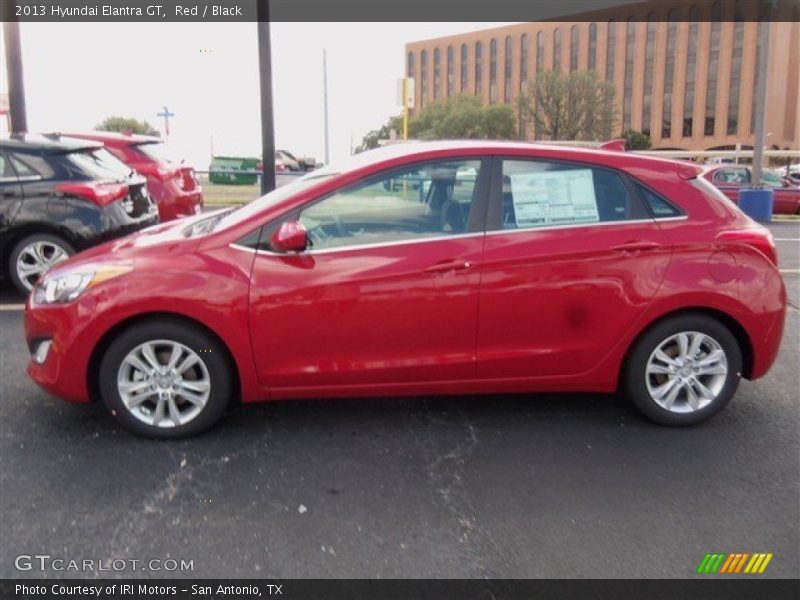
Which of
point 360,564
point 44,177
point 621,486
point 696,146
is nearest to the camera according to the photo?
point 360,564

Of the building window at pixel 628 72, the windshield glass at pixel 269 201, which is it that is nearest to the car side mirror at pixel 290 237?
the windshield glass at pixel 269 201

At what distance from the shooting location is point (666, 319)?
416cm

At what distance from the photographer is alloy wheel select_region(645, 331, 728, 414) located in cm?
418

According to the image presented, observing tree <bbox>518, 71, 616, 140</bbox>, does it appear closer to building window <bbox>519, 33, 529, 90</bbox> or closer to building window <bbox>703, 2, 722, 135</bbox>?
building window <bbox>703, 2, 722, 135</bbox>

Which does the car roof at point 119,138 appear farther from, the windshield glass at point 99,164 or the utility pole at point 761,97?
the utility pole at point 761,97

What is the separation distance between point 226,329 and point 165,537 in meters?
1.16

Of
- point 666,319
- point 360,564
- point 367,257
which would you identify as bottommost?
point 360,564

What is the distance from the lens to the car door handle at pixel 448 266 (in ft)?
13.0

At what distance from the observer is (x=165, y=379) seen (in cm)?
395

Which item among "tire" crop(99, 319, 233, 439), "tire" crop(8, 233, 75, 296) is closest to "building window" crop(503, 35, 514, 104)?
"tire" crop(8, 233, 75, 296)

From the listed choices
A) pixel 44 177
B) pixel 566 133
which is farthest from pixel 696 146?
pixel 44 177

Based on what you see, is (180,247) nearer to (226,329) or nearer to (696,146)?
(226,329)

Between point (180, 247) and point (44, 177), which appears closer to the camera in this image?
point (180, 247)

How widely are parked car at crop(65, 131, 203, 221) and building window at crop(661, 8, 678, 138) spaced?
213 feet
